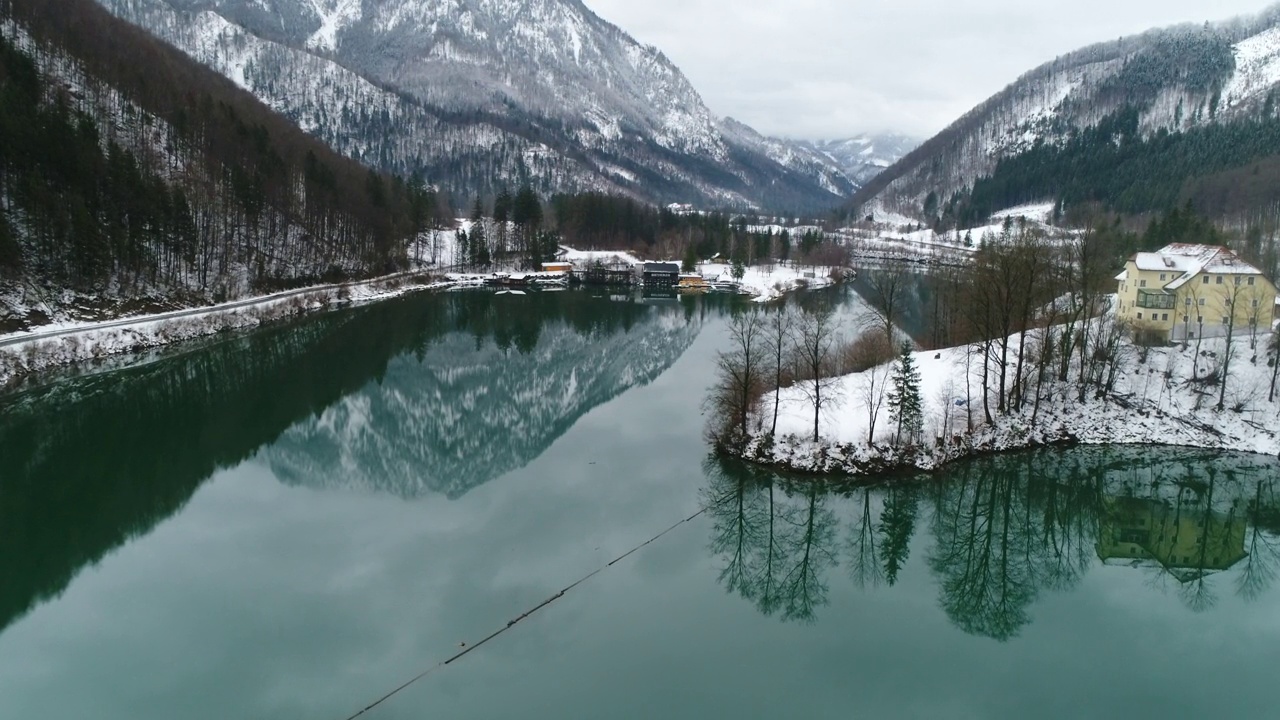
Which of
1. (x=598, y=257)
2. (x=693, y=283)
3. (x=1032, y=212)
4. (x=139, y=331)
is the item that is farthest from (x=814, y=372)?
(x=1032, y=212)

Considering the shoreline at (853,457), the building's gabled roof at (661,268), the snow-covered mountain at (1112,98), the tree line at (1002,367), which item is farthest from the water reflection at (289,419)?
the snow-covered mountain at (1112,98)

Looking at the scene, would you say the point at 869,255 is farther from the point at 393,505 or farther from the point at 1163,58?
the point at 393,505

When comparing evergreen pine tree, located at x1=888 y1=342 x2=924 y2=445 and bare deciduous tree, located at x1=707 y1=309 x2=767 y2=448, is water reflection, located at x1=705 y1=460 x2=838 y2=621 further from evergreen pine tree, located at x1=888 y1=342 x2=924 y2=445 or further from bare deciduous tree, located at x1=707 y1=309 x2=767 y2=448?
evergreen pine tree, located at x1=888 y1=342 x2=924 y2=445

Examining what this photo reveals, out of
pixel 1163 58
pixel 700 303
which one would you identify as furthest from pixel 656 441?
pixel 1163 58

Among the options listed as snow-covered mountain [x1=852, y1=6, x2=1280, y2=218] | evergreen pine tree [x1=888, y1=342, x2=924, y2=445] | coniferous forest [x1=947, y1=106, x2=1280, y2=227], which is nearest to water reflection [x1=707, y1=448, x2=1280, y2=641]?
evergreen pine tree [x1=888, y1=342, x2=924, y2=445]

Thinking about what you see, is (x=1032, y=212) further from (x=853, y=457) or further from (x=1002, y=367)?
(x=853, y=457)
